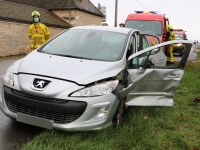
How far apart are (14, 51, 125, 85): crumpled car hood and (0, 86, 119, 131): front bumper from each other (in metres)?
0.28

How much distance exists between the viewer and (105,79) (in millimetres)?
3408

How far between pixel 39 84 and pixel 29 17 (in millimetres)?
19697

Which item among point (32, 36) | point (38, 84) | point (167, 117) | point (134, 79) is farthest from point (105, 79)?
point (32, 36)

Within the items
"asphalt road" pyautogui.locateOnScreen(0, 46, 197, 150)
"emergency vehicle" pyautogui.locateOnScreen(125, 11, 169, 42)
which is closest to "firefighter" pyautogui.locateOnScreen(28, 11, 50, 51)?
"asphalt road" pyautogui.locateOnScreen(0, 46, 197, 150)

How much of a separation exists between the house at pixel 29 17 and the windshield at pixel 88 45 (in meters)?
14.5

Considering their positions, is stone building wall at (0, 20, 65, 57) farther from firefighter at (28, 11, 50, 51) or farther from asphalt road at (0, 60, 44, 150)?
asphalt road at (0, 60, 44, 150)

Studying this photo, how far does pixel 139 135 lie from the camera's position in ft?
11.2

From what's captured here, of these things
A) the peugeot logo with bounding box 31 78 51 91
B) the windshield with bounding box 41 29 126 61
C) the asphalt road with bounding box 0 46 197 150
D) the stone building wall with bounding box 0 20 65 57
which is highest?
the windshield with bounding box 41 29 126 61

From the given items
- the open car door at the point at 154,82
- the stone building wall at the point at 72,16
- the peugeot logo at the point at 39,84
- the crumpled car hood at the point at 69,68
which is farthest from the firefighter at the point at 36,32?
the stone building wall at the point at 72,16

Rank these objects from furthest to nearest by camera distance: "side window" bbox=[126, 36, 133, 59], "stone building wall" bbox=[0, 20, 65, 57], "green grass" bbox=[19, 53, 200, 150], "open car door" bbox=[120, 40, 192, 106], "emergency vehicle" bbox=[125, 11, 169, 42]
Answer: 1. "stone building wall" bbox=[0, 20, 65, 57]
2. "emergency vehicle" bbox=[125, 11, 169, 42]
3. "side window" bbox=[126, 36, 133, 59]
4. "open car door" bbox=[120, 40, 192, 106]
5. "green grass" bbox=[19, 53, 200, 150]

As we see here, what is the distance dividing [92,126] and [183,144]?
1.23 m

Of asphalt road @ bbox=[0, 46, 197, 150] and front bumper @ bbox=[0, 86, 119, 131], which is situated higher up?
front bumper @ bbox=[0, 86, 119, 131]

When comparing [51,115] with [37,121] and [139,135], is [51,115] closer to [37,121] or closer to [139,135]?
[37,121]

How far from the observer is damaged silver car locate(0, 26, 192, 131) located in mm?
3146
